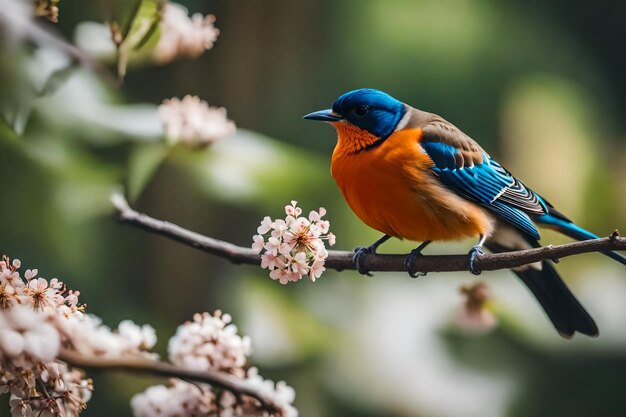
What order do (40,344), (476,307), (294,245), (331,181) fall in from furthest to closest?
(331,181) < (476,307) < (294,245) < (40,344)

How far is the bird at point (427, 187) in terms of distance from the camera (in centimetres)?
83

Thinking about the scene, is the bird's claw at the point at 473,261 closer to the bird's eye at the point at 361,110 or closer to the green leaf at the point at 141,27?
the bird's eye at the point at 361,110

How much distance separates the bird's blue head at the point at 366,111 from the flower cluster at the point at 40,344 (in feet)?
1.07

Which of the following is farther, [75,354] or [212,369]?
[212,369]

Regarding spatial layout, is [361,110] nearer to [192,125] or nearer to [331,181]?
[192,125]

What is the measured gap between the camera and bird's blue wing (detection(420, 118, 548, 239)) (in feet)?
2.83

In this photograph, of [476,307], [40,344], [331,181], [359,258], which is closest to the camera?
[40,344]

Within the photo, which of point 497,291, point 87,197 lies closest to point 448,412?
point 497,291

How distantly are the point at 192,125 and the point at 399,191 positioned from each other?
0.28 metres

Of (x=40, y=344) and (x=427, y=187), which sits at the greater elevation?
(x=427, y=187)

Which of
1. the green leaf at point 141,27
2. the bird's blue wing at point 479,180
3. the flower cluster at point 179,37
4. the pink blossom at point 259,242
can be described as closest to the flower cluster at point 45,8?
the green leaf at point 141,27

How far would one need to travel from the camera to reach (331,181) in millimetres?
1177

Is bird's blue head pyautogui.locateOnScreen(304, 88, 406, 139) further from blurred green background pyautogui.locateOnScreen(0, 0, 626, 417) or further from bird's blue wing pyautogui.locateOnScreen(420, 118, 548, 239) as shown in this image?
blurred green background pyautogui.locateOnScreen(0, 0, 626, 417)

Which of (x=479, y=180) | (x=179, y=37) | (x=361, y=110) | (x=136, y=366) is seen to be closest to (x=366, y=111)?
(x=361, y=110)
